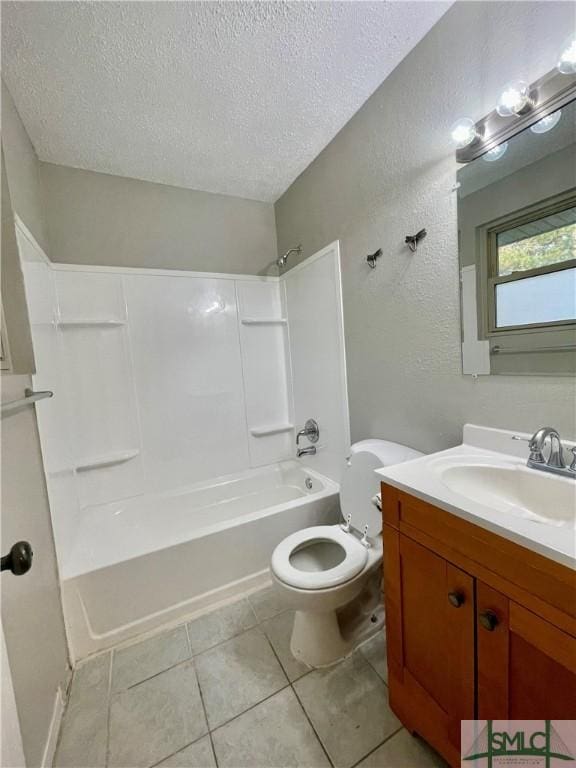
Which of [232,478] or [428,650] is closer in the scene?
[428,650]

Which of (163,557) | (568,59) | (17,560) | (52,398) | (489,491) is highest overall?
(568,59)

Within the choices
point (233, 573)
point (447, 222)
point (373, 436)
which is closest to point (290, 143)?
point (447, 222)

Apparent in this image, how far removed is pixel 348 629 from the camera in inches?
55.4

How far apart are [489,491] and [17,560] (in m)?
1.27

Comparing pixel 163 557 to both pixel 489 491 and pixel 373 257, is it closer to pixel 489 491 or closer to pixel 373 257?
pixel 489 491

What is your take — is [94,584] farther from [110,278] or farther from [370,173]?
[370,173]

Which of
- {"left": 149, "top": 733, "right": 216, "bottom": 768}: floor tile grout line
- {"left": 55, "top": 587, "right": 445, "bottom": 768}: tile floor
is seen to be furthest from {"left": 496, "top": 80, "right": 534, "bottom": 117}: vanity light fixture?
{"left": 149, "top": 733, "right": 216, "bottom": 768}: floor tile grout line

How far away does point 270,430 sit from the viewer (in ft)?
8.15

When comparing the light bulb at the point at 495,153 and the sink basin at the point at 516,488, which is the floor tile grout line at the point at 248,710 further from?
the light bulb at the point at 495,153

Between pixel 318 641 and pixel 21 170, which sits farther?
pixel 21 170

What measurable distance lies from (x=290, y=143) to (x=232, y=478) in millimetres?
2254

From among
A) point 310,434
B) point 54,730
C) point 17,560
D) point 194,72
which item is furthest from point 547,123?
point 54,730

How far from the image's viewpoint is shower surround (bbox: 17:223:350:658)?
1486 millimetres

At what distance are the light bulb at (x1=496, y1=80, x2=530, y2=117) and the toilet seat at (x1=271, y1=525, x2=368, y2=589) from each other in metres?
1.67
